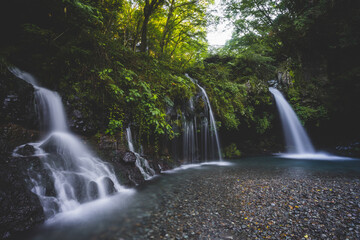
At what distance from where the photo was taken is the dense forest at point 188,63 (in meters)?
4.12

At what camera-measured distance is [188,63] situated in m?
13.1

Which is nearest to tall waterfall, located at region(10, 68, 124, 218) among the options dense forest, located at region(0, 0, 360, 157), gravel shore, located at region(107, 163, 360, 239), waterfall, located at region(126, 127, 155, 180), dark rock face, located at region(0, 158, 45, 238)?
dark rock face, located at region(0, 158, 45, 238)

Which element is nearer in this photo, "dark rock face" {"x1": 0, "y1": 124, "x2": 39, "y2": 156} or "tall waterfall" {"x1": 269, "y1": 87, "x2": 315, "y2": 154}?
"dark rock face" {"x1": 0, "y1": 124, "x2": 39, "y2": 156}

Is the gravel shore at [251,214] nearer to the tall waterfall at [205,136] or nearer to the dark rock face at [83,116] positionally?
the dark rock face at [83,116]

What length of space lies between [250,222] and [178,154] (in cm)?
480

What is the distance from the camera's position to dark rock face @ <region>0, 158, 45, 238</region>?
1972 mm

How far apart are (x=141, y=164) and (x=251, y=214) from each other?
3.32 metres

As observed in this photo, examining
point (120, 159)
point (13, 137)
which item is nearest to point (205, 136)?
point (120, 159)

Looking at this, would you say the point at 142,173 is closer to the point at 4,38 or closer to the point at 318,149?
the point at 4,38

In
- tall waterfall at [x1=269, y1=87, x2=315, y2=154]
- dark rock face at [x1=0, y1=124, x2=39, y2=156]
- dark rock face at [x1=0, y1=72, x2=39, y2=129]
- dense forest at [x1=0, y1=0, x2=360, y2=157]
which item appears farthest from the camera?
tall waterfall at [x1=269, y1=87, x2=315, y2=154]

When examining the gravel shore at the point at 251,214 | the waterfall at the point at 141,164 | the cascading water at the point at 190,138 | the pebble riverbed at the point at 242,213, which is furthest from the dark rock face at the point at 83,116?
the cascading water at the point at 190,138

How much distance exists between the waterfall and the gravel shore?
4.14 feet

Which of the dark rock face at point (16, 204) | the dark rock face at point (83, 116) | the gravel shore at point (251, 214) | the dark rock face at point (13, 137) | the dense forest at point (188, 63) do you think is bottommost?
the gravel shore at point (251, 214)

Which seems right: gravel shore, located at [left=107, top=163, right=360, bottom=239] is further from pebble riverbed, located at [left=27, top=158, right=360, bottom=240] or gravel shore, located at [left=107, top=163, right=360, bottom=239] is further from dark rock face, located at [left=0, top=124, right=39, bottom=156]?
dark rock face, located at [left=0, top=124, right=39, bottom=156]
